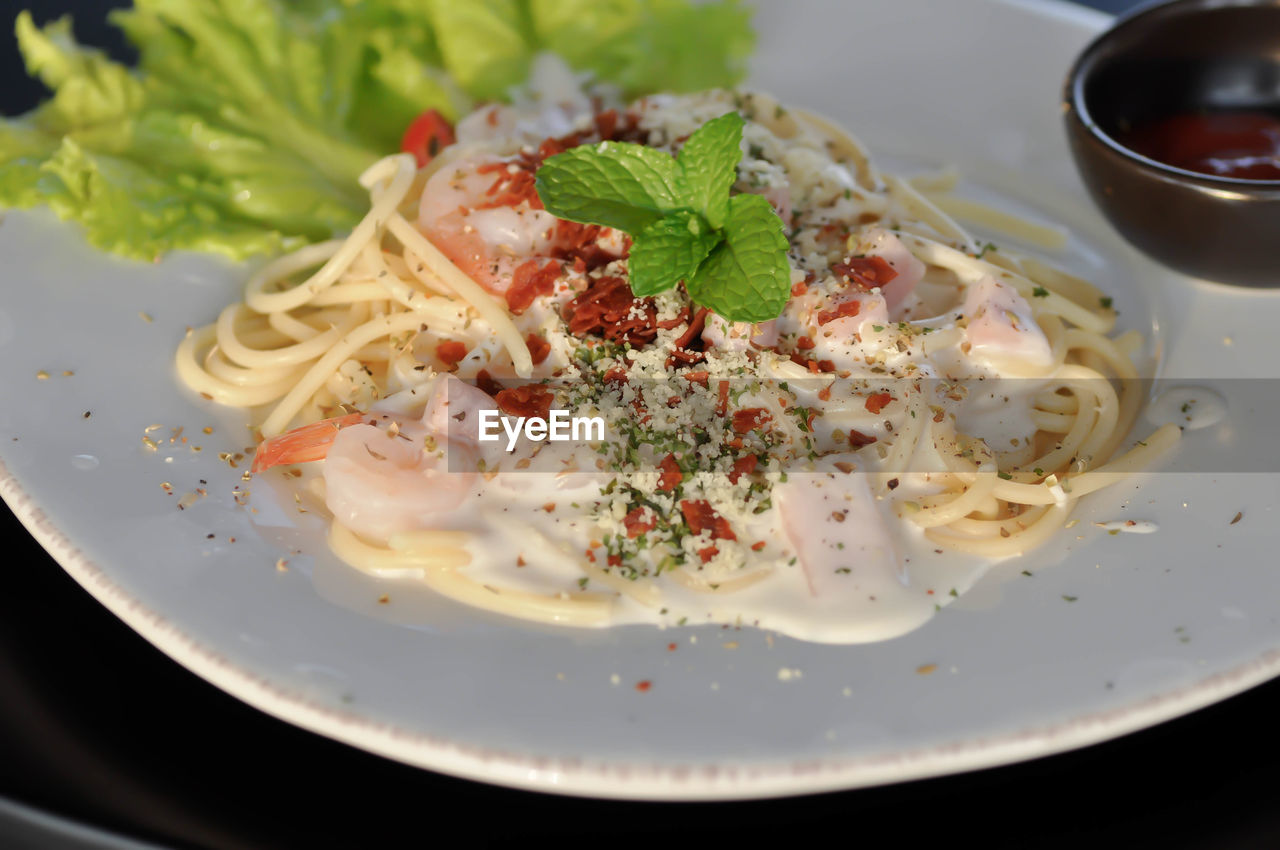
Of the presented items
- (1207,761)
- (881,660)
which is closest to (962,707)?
(881,660)

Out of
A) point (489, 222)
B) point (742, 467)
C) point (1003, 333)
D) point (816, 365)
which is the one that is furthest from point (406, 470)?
point (1003, 333)

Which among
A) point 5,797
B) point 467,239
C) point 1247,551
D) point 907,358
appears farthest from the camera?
point 467,239

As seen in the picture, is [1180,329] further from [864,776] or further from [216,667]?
[216,667]

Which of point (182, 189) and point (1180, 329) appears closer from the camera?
point (1180, 329)

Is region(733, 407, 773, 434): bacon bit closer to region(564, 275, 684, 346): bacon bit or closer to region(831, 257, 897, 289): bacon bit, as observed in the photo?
region(564, 275, 684, 346): bacon bit

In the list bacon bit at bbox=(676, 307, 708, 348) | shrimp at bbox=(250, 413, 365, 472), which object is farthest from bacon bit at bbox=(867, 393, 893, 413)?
shrimp at bbox=(250, 413, 365, 472)

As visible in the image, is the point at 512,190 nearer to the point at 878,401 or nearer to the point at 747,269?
the point at 747,269

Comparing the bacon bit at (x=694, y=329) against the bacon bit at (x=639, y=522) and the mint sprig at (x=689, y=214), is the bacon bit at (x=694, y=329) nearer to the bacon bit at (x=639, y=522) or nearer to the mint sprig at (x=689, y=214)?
the mint sprig at (x=689, y=214)
